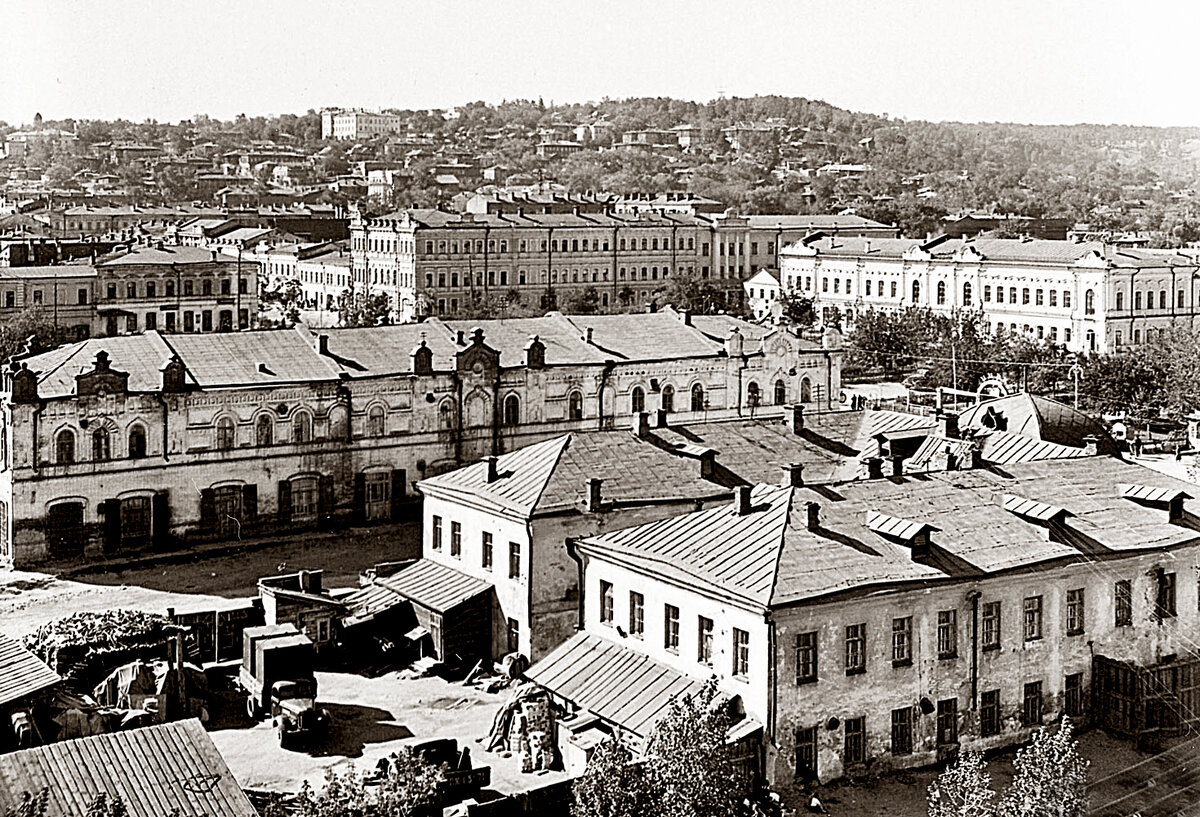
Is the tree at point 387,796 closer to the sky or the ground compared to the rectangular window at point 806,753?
closer to the sky

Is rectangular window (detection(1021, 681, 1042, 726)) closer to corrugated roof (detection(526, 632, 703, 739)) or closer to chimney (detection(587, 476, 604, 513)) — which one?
corrugated roof (detection(526, 632, 703, 739))

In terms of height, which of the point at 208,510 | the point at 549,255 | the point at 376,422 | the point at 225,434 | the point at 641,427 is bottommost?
the point at 208,510

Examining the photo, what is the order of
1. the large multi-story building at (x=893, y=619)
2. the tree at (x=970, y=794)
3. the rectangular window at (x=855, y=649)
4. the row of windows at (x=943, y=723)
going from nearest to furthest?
the tree at (x=970, y=794) → the row of windows at (x=943, y=723) → the large multi-story building at (x=893, y=619) → the rectangular window at (x=855, y=649)

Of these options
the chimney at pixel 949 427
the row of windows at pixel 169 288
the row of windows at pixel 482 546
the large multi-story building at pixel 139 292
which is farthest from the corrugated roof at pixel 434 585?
the row of windows at pixel 169 288

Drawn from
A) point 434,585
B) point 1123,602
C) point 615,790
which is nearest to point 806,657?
point 615,790

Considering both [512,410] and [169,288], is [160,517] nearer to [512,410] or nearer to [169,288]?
[512,410]

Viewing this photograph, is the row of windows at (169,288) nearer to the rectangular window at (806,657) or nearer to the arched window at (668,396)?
the arched window at (668,396)
